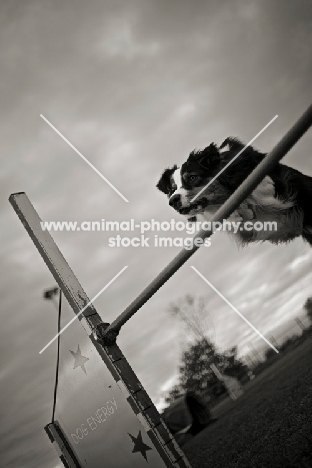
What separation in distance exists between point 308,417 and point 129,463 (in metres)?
2.98

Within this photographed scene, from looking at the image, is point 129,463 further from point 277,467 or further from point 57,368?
point 277,467

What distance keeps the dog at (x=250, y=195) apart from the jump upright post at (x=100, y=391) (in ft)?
4.07

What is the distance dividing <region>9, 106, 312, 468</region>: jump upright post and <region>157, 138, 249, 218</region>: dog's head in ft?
4.00

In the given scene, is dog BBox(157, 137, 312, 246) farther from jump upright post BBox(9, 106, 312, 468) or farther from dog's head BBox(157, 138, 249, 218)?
jump upright post BBox(9, 106, 312, 468)

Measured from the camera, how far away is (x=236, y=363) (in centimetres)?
2428

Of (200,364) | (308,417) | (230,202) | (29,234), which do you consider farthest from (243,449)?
(200,364)

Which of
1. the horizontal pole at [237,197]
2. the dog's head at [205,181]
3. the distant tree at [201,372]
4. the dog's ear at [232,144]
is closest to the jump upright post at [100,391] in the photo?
the horizontal pole at [237,197]

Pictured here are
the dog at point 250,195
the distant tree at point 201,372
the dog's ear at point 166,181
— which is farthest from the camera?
the distant tree at point 201,372

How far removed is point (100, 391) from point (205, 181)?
1870mm

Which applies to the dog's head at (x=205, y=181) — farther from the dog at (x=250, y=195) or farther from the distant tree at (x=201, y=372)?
the distant tree at (x=201, y=372)

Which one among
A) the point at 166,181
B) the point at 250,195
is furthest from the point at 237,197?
the point at 166,181

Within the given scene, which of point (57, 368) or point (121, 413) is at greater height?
point (57, 368)

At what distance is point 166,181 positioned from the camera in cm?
357

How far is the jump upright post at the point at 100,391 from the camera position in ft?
6.49
